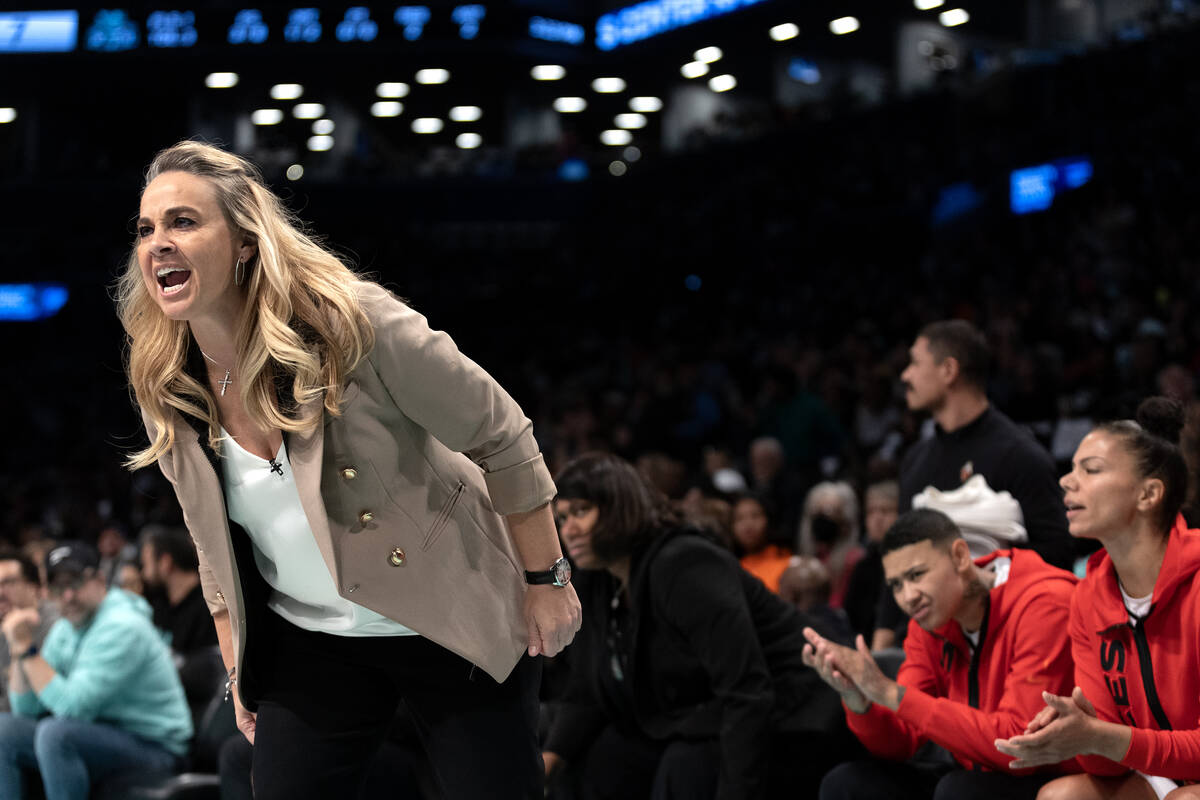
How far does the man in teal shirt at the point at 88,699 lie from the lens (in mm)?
4324

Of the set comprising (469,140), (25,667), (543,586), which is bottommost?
(469,140)

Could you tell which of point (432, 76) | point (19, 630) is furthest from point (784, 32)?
point (19, 630)

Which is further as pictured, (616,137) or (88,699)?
(616,137)

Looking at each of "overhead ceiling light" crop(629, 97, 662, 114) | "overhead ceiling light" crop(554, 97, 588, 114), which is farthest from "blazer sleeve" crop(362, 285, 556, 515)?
"overhead ceiling light" crop(554, 97, 588, 114)

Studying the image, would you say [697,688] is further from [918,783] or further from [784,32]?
[784,32]

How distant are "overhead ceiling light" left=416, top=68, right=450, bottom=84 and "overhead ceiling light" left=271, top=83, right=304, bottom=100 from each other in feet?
7.04

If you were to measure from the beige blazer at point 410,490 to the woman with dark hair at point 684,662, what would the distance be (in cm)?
148

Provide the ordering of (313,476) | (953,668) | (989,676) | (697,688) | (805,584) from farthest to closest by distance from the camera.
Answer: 1. (805,584)
2. (697,688)
3. (953,668)
4. (989,676)
5. (313,476)

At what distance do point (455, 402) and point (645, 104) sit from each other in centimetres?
2292

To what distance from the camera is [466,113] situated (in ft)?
79.8

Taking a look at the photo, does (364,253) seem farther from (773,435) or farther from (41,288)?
(773,435)

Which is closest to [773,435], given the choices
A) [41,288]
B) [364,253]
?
[364,253]

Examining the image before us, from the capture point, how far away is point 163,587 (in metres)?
5.93

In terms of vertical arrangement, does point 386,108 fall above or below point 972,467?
below
